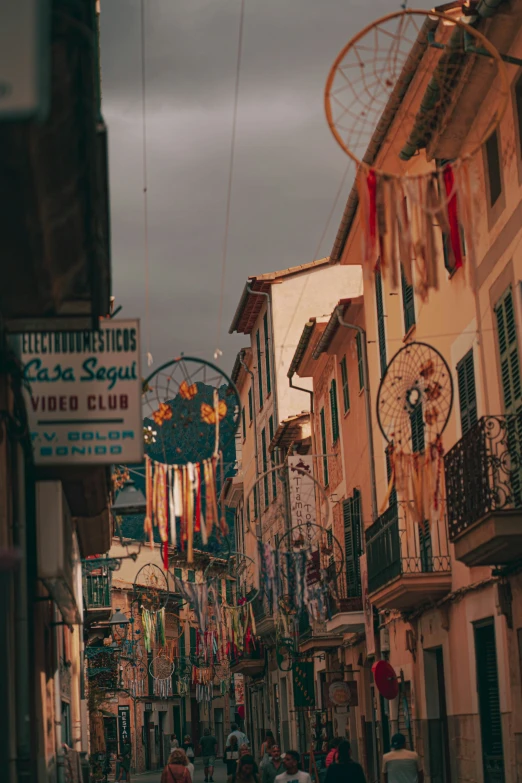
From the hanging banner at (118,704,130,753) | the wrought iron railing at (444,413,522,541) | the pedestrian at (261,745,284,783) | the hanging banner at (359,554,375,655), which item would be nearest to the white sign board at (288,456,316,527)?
the hanging banner at (359,554,375,655)

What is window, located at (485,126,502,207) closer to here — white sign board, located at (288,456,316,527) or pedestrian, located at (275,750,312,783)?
pedestrian, located at (275,750,312,783)

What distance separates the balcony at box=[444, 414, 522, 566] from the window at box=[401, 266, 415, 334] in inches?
258

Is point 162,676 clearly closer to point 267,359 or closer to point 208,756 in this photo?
point 208,756

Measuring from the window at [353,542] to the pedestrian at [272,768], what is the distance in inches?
343

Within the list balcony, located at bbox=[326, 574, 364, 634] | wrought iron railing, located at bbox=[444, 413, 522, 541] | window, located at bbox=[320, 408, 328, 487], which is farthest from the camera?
window, located at bbox=[320, 408, 328, 487]

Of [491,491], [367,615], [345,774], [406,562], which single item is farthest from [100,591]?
[491,491]

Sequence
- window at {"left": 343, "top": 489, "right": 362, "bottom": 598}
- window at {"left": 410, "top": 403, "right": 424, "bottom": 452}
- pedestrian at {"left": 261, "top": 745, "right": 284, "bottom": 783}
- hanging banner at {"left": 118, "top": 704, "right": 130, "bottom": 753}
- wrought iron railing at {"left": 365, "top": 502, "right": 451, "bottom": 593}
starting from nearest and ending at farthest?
pedestrian at {"left": 261, "top": 745, "right": 284, "bottom": 783} → wrought iron railing at {"left": 365, "top": 502, "right": 451, "bottom": 593} → window at {"left": 410, "top": 403, "right": 424, "bottom": 452} → window at {"left": 343, "top": 489, "right": 362, "bottom": 598} → hanging banner at {"left": 118, "top": 704, "right": 130, "bottom": 753}

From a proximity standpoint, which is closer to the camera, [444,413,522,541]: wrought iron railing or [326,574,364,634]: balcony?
[444,413,522,541]: wrought iron railing

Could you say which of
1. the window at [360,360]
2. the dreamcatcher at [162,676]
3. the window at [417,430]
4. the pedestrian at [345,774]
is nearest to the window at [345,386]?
the window at [360,360]

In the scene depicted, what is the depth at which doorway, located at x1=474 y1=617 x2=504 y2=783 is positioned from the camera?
17625 millimetres

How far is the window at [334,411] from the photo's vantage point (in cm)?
3212

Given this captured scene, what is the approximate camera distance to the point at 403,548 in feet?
72.8

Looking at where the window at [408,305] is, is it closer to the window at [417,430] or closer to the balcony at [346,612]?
the window at [417,430]

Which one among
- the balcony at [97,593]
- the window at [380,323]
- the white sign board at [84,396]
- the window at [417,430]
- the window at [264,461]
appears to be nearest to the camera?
the white sign board at [84,396]
